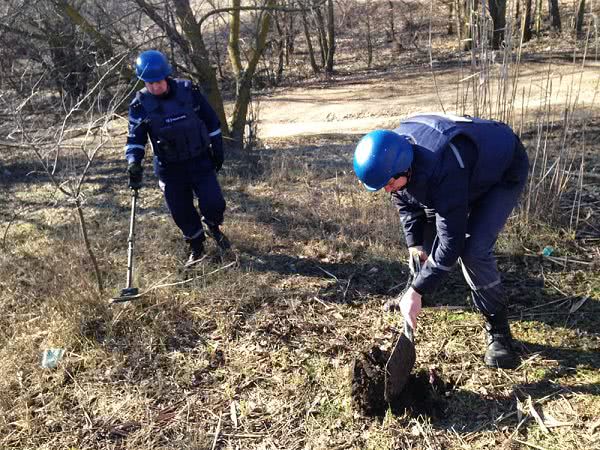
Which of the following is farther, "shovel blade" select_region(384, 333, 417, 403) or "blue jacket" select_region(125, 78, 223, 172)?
"blue jacket" select_region(125, 78, 223, 172)

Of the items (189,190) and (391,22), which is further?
(391,22)

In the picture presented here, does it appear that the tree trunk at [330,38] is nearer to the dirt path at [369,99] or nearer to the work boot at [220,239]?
the dirt path at [369,99]

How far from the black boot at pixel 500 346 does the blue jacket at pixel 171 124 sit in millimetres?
2533

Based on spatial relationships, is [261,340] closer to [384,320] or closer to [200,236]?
[384,320]

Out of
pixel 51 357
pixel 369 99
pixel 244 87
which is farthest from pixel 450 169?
pixel 369 99

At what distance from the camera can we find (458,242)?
261 cm

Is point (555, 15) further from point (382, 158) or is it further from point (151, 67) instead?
point (382, 158)

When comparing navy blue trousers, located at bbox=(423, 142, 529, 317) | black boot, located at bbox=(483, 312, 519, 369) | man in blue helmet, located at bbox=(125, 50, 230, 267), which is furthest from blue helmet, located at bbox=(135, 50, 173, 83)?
black boot, located at bbox=(483, 312, 519, 369)

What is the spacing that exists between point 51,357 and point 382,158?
8.48 ft

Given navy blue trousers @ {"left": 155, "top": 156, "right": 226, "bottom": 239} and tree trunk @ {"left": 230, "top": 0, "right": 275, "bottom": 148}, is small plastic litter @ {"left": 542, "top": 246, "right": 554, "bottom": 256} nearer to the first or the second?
navy blue trousers @ {"left": 155, "top": 156, "right": 226, "bottom": 239}

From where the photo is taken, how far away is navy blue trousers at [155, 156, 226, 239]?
438 centimetres

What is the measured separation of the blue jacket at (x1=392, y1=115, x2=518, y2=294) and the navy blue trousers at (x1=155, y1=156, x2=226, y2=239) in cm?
203

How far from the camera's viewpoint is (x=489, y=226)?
290 cm

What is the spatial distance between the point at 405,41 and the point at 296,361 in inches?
762
